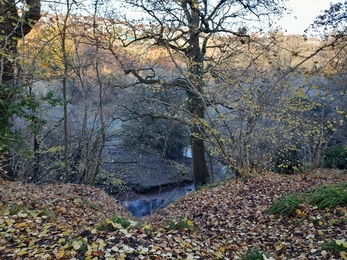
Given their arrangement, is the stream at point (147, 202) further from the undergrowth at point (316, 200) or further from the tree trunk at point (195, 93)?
the undergrowth at point (316, 200)

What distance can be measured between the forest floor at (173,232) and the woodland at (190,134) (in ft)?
0.07

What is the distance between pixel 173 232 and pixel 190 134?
4.39 meters

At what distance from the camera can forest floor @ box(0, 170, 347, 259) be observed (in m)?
3.09

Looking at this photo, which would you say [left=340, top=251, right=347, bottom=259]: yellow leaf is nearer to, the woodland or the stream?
the woodland

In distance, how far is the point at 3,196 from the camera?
4.90 m

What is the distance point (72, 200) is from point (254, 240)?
3.49 metres

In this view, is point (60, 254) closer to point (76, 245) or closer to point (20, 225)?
point (76, 245)

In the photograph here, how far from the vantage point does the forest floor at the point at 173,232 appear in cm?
309

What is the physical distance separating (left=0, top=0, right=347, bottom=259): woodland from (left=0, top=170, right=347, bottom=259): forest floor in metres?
0.02

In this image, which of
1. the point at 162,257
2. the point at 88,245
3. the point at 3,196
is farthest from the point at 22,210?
the point at 162,257

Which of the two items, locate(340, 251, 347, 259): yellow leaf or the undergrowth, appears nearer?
locate(340, 251, 347, 259): yellow leaf

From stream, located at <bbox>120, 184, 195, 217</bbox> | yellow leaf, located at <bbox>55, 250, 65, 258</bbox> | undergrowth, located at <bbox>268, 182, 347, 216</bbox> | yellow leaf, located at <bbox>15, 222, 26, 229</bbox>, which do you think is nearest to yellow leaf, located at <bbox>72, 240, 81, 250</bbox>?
yellow leaf, located at <bbox>55, 250, 65, 258</bbox>

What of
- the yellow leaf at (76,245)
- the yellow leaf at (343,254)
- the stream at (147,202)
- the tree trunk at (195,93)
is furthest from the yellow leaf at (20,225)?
the stream at (147,202)

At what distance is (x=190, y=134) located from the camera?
7.98 m
